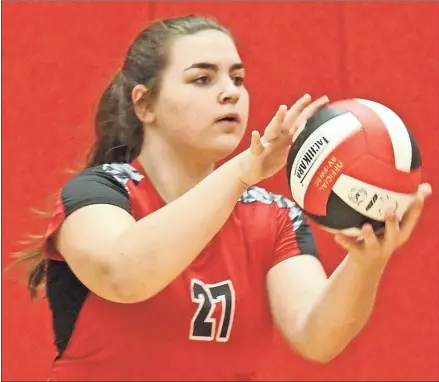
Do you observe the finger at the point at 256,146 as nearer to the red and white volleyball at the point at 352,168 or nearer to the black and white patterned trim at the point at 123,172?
the red and white volleyball at the point at 352,168

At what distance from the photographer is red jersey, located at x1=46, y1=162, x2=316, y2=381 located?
142 cm

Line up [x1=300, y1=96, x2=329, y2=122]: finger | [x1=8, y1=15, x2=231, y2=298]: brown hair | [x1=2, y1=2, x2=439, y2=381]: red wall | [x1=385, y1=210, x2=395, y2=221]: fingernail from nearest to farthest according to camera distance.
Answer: [x1=385, y1=210, x2=395, y2=221]: fingernail < [x1=300, y1=96, x2=329, y2=122]: finger < [x1=8, y1=15, x2=231, y2=298]: brown hair < [x1=2, y1=2, x2=439, y2=381]: red wall

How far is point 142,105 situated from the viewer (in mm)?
1515

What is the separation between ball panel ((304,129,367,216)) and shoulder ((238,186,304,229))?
0.35m

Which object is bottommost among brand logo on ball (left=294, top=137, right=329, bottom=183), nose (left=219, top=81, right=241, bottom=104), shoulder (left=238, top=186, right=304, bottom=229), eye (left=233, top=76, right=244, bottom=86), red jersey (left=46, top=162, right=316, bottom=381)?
red jersey (left=46, top=162, right=316, bottom=381)

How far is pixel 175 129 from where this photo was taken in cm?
142

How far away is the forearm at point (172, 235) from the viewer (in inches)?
45.9

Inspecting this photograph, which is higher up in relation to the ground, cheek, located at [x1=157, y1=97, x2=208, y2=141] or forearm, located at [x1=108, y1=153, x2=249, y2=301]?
cheek, located at [x1=157, y1=97, x2=208, y2=141]

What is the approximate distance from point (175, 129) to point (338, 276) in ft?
1.22

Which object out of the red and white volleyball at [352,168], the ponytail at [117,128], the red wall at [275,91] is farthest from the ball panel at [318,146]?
the red wall at [275,91]

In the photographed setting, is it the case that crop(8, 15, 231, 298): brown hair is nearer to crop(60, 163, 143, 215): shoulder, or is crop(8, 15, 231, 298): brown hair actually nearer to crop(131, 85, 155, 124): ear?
crop(131, 85, 155, 124): ear

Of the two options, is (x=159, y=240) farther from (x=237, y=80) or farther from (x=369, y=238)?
(x=237, y=80)

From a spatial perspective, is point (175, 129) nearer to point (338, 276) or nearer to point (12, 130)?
point (338, 276)

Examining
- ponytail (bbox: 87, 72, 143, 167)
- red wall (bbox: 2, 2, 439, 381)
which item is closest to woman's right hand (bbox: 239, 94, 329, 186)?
ponytail (bbox: 87, 72, 143, 167)
